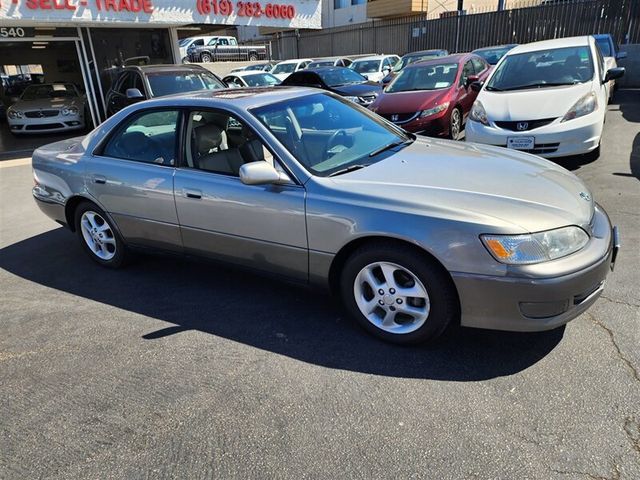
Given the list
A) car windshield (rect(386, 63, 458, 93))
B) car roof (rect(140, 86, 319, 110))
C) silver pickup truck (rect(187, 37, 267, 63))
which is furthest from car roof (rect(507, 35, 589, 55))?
silver pickup truck (rect(187, 37, 267, 63))

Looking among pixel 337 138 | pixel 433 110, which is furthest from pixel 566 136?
pixel 337 138

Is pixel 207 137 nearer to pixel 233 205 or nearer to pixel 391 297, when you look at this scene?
pixel 233 205

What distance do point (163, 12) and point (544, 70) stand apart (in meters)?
9.22

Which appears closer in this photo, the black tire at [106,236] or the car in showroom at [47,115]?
the black tire at [106,236]

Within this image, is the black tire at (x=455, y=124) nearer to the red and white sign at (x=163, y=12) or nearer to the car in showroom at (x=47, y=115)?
the red and white sign at (x=163, y=12)

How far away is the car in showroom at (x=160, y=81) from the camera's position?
9195mm

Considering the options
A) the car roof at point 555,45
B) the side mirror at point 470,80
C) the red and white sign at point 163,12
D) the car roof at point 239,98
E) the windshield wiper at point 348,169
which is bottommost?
the side mirror at point 470,80

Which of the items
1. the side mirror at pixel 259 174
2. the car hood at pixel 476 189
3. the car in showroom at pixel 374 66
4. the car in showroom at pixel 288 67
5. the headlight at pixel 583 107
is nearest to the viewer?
the car hood at pixel 476 189

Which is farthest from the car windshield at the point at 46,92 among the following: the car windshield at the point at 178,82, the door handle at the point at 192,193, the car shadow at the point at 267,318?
the door handle at the point at 192,193

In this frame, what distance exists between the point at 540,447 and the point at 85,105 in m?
14.0

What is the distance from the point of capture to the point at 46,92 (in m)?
13.7

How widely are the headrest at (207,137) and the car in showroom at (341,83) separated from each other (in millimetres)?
7195

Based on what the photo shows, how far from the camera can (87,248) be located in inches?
183

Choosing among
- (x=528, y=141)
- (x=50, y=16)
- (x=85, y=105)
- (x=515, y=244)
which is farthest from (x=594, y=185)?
(x=85, y=105)
